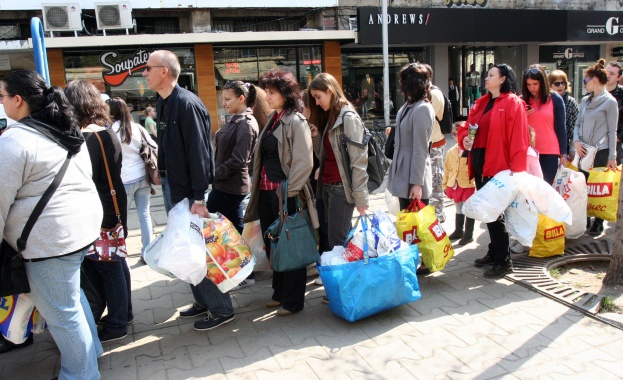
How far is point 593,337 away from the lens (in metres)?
3.49

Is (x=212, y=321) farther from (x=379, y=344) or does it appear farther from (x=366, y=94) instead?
(x=366, y=94)

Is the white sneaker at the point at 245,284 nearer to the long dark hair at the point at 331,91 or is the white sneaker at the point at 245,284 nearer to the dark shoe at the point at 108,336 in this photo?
the dark shoe at the point at 108,336

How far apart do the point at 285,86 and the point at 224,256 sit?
1.32 metres

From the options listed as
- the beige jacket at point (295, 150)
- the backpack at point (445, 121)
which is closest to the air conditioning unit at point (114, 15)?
the backpack at point (445, 121)

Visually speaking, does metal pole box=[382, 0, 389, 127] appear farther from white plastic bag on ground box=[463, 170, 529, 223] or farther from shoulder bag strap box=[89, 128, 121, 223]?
shoulder bag strap box=[89, 128, 121, 223]

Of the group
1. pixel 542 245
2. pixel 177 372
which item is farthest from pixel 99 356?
pixel 542 245

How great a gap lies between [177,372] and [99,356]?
1.84 feet

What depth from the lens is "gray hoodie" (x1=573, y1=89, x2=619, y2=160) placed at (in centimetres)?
570

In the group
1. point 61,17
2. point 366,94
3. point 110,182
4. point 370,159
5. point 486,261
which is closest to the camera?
point 110,182

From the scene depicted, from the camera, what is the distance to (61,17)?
43.5 ft

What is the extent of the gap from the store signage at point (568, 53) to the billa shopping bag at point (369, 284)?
18926 millimetres

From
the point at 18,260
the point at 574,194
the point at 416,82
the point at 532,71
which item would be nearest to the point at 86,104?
the point at 18,260

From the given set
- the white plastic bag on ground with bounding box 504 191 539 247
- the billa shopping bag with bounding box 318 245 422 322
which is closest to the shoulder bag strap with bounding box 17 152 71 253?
the billa shopping bag with bounding box 318 245 422 322

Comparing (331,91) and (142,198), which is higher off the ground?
(331,91)
